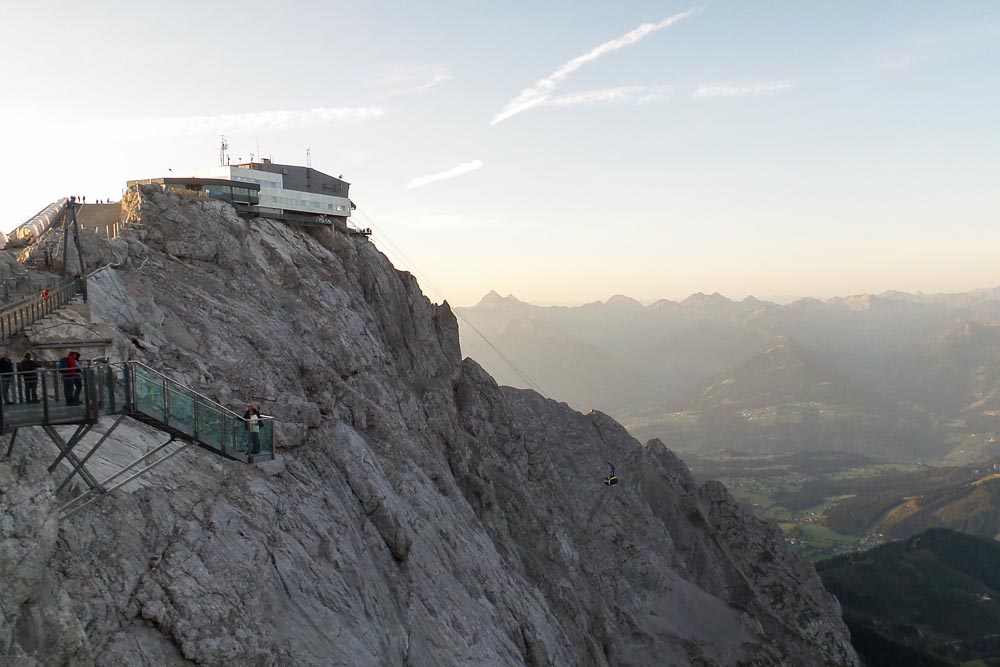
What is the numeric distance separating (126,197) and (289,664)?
1438 inches

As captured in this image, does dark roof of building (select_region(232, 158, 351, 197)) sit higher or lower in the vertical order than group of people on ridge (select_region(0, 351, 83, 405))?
higher

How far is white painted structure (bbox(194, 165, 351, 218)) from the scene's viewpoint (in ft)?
185

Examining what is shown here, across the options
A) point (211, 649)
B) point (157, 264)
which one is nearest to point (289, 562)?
point (211, 649)

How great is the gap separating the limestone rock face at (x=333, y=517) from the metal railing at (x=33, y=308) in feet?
9.43

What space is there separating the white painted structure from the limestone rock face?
3.08 metres

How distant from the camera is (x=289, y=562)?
91.0 ft

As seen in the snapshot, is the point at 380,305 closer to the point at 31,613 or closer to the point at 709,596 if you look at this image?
the point at 31,613

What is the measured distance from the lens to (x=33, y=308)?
2556cm

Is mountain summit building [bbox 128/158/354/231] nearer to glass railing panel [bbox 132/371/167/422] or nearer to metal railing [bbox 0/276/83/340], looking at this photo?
metal railing [bbox 0/276/83/340]

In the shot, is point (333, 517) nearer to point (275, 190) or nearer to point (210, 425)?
point (210, 425)

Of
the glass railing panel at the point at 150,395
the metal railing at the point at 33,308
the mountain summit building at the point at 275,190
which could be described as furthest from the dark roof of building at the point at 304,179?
the glass railing panel at the point at 150,395

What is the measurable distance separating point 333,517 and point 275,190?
34088 millimetres

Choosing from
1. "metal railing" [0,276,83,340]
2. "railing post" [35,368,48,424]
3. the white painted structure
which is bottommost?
"railing post" [35,368,48,424]

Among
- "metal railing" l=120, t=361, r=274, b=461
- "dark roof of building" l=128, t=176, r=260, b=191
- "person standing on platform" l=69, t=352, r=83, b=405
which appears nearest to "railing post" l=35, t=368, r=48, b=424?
"person standing on platform" l=69, t=352, r=83, b=405
